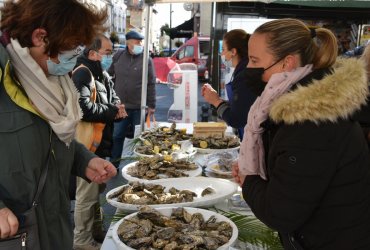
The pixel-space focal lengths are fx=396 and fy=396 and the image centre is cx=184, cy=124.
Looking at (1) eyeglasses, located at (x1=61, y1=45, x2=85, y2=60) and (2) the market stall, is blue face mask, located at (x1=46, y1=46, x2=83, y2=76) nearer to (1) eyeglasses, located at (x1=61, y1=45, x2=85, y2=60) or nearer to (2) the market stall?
(1) eyeglasses, located at (x1=61, y1=45, x2=85, y2=60)

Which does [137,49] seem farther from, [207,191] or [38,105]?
[38,105]

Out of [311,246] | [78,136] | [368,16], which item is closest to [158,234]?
[311,246]

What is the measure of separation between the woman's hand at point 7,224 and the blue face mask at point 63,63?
572 mm

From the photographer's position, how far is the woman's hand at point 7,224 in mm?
1271

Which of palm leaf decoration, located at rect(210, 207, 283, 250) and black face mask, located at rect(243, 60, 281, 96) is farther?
palm leaf decoration, located at rect(210, 207, 283, 250)

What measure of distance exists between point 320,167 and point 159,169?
148cm

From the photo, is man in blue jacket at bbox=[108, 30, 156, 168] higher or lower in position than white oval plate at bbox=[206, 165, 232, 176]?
higher

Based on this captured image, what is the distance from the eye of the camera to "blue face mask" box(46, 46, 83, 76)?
5.12 ft

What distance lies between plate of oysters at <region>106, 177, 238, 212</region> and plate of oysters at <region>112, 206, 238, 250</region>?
0.14 meters

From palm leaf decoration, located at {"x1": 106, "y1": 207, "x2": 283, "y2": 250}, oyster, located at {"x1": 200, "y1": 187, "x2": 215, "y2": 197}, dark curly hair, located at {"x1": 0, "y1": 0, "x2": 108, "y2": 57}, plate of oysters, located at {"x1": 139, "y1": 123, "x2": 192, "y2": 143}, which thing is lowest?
palm leaf decoration, located at {"x1": 106, "y1": 207, "x2": 283, "y2": 250}

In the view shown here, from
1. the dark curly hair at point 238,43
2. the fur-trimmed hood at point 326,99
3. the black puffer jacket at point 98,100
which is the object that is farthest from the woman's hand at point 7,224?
the dark curly hair at point 238,43

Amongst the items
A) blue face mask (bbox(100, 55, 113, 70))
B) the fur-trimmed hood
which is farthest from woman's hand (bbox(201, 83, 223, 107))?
the fur-trimmed hood

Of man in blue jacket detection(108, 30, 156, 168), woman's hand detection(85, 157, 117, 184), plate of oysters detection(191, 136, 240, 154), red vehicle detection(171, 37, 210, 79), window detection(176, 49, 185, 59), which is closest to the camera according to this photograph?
woman's hand detection(85, 157, 117, 184)

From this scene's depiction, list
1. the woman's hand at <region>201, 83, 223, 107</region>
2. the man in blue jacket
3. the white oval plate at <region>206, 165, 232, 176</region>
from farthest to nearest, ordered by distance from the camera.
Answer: the man in blue jacket → the woman's hand at <region>201, 83, 223, 107</region> → the white oval plate at <region>206, 165, 232, 176</region>
